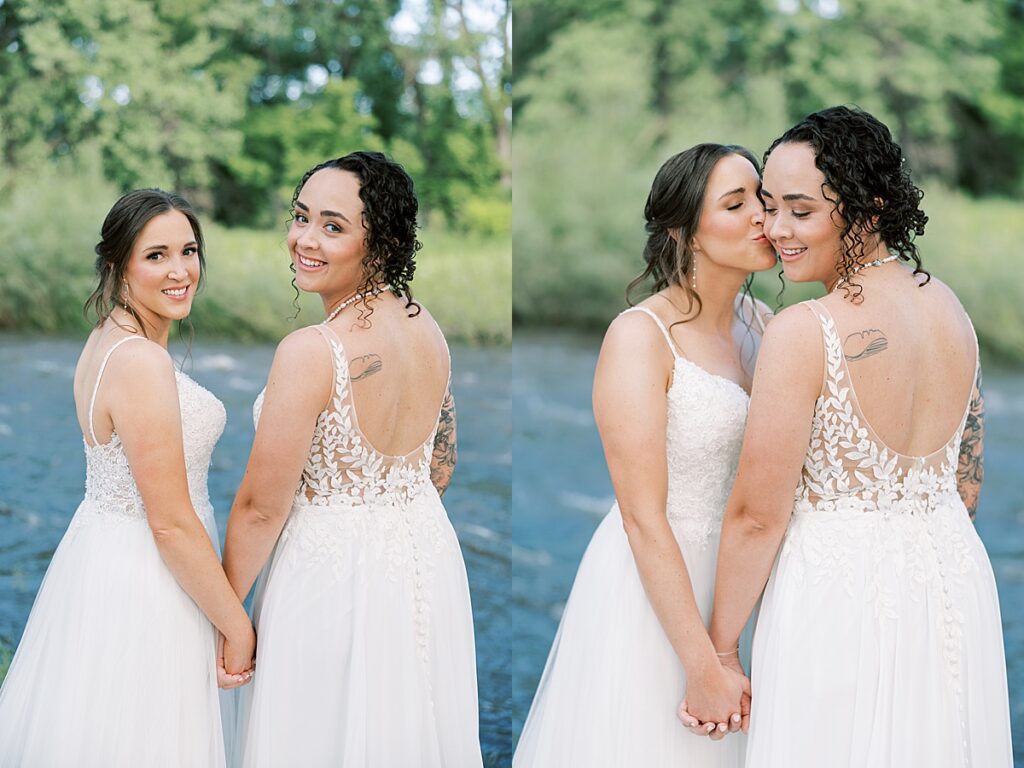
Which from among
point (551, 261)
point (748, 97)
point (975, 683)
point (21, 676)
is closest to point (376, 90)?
point (551, 261)

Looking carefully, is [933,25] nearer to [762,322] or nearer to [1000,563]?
[1000,563]

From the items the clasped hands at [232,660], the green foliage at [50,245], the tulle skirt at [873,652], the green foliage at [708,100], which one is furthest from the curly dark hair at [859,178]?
the green foliage at [708,100]

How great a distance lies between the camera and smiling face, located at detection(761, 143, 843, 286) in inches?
95.7

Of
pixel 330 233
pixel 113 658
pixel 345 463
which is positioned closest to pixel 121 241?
pixel 330 233

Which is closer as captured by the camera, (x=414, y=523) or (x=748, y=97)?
(x=414, y=523)

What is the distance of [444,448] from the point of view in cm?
331

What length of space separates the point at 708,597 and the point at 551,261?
6805 millimetres

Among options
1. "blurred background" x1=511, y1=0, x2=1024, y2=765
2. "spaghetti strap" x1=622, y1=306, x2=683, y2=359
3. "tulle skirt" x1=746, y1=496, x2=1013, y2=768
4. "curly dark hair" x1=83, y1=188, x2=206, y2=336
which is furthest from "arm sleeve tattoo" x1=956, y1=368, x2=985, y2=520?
"blurred background" x1=511, y1=0, x2=1024, y2=765

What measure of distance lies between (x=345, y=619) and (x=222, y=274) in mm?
3611

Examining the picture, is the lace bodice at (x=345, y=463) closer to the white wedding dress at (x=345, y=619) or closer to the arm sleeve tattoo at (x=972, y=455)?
the white wedding dress at (x=345, y=619)

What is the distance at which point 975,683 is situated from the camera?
97.2 inches

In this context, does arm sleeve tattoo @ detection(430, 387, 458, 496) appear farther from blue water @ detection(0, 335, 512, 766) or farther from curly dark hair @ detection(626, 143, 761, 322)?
blue water @ detection(0, 335, 512, 766)

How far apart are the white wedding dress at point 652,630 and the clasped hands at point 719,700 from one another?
0.10 m

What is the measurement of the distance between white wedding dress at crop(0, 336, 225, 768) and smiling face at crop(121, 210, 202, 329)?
164 millimetres
